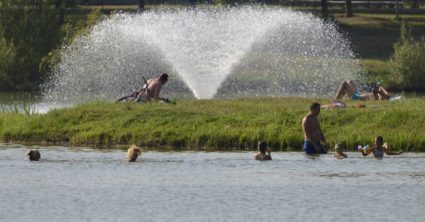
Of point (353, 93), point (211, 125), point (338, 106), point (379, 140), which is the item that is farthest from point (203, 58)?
point (379, 140)

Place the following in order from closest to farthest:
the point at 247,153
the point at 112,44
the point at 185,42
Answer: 1. the point at 247,153
2. the point at 185,42
3. the point at 112,44

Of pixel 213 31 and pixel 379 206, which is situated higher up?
pixel 213 31

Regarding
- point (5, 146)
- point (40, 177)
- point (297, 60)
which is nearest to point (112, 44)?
point (297, 60)

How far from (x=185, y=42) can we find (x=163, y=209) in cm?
3071

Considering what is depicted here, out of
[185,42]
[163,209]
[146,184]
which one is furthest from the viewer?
[185,42]

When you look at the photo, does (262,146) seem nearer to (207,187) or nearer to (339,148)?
(339,148)

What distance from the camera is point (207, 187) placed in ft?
103

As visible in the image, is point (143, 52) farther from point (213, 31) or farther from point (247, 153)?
point (247, 153)

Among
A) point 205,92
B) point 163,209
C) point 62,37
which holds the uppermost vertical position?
point 62,37

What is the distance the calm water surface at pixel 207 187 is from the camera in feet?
90.9

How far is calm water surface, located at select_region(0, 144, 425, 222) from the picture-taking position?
90.9 feet

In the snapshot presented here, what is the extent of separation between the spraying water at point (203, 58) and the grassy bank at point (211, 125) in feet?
32.0

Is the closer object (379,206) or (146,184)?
(379,206)

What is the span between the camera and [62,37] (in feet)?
275
